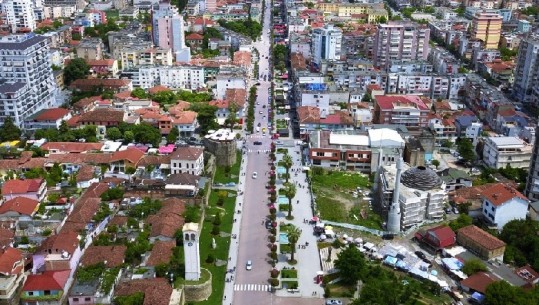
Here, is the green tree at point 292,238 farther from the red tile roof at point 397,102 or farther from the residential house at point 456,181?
the red tile roof at point 397,102

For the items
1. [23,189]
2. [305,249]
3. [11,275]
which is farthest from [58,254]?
[305,249]

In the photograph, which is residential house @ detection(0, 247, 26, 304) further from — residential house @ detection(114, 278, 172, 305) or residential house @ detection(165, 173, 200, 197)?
residential house @ detection(165, 173, 200, 197)

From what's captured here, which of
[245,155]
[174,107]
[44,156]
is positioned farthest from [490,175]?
[44,156]

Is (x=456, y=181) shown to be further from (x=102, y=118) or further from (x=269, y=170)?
(x=102, y=118)

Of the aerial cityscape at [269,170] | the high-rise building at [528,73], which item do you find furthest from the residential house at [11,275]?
the high-rise building at [528,73]

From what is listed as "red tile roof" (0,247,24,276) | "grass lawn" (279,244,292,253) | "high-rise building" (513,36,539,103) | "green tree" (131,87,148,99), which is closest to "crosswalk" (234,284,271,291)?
"grass lawn" (279,244,292,253)

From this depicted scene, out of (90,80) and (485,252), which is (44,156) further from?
(485,252)
